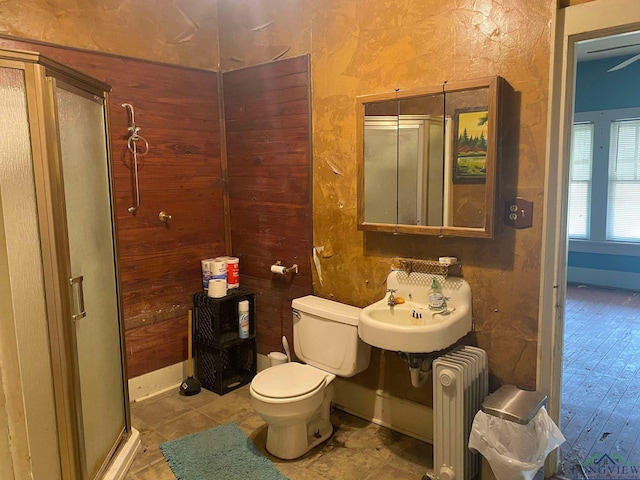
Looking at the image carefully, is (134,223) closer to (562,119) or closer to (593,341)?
(562,119)

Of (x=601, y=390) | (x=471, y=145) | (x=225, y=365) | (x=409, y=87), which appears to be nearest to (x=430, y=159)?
(x=471, y=145)

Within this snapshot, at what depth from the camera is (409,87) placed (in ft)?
7.81

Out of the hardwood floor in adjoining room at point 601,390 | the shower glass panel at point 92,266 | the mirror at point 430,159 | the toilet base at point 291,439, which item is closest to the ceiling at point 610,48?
the hardwood floor in adjoining room at point 601,390

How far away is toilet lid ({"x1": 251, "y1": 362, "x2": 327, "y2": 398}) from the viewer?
2.28 metres

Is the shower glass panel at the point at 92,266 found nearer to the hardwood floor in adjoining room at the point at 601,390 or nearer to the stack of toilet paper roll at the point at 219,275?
the stack of toilet paper roll at the point at 219,275

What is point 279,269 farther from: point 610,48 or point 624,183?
point 624,183

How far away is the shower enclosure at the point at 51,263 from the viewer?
1.61 m

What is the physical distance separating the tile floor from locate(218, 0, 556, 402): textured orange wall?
28cm

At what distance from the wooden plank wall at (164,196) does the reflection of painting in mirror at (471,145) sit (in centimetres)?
171

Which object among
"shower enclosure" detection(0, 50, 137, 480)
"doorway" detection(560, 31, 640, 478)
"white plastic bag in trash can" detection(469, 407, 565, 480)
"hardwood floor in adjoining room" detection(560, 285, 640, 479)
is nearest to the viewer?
"shower enclosure" detection(0, 50, 137, 480)

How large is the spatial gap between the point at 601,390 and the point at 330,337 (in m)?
1.91

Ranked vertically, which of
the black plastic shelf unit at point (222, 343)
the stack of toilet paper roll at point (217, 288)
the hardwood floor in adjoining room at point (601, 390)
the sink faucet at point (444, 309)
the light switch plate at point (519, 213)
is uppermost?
the light switch plate at point (519, 213)

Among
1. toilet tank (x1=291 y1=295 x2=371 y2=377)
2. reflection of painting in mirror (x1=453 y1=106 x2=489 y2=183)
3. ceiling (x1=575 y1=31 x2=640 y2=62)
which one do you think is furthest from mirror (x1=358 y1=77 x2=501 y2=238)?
ceiling (x1=575 y1=31 x2=640 y2=62)

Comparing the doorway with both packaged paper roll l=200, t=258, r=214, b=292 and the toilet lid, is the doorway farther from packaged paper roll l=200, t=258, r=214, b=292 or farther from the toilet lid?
packaged paper roll l=200, t=258, r=214, b=292
